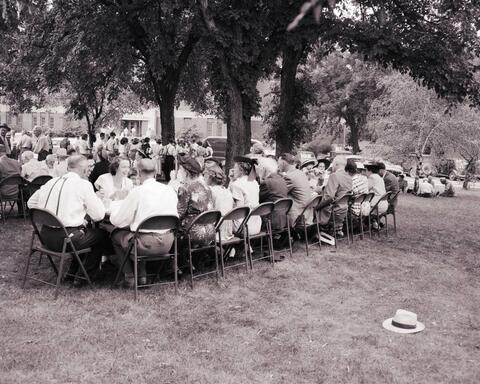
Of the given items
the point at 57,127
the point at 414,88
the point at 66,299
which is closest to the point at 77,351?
the point at 66,299

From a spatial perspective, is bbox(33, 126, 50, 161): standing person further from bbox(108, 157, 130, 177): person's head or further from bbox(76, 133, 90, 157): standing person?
bbox(108, 157, 130, 177): person's head

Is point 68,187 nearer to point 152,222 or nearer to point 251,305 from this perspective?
point 152,222

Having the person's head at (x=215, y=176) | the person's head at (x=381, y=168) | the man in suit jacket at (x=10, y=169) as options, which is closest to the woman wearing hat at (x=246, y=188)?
the person's head at (x=215, y=176)

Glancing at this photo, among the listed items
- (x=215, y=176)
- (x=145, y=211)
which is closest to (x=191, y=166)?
(x=215, y=176)

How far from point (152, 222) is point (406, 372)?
2.79m

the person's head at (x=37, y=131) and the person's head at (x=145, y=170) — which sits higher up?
the person's head at (x=37, y=131)

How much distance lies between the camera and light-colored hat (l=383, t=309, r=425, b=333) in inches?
202

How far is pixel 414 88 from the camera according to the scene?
2356 centimetres

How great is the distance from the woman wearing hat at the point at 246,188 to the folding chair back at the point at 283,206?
0.97ft

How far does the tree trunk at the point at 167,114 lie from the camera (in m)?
19.1

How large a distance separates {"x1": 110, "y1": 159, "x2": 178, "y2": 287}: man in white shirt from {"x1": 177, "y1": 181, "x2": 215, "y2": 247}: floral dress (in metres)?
0.44

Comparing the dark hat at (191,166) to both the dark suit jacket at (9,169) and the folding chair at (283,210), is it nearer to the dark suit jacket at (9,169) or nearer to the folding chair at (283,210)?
the folding chair at (283,210)

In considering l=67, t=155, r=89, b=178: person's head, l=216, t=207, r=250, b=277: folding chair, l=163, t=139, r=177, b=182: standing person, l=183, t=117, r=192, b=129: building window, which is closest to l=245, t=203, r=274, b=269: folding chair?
l=216, t=207, r=250, b=277: folding chair

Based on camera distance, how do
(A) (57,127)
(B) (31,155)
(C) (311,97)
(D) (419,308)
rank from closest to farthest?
(D) (419,308) < (B) (31,155) < (C) (311,97) < (A) (57,127)
